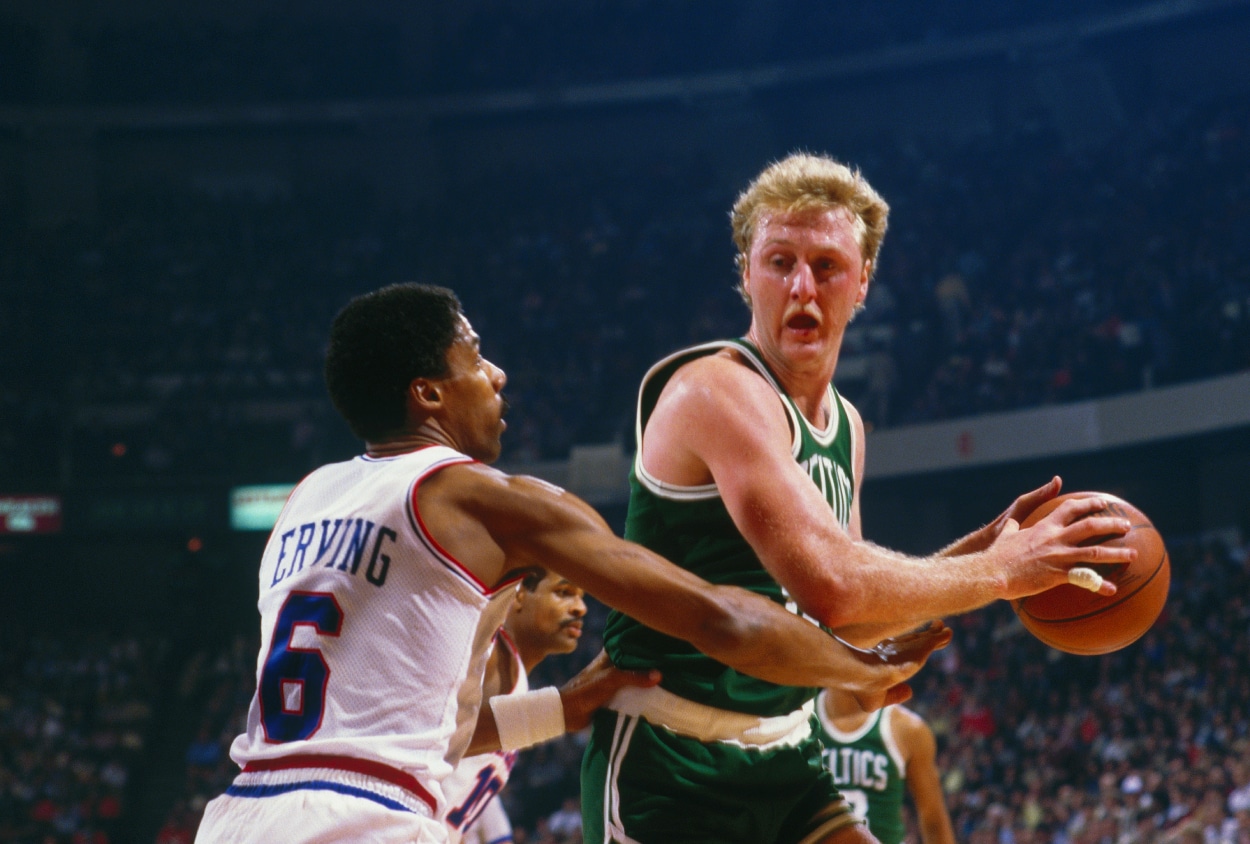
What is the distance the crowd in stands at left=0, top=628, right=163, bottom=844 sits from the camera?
1672 centimetres

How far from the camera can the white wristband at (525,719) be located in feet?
11.5

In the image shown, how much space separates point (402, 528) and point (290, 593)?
0.92ft

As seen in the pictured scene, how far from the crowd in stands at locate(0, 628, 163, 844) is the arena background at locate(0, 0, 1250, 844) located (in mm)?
66

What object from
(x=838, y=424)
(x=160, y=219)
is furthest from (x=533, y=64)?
(x=838, y=424)

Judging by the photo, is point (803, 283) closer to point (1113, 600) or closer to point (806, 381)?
point (806, 381)

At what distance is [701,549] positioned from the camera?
10.5ft

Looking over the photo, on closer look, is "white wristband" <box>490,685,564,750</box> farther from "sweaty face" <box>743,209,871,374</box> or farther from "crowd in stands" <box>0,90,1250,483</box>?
"crowd in stands" <box>0,90,1250,483</box>

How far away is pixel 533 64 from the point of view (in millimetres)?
26484

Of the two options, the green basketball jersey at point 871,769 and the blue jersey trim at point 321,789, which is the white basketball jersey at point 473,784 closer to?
the blue jersey trim at point 321,789

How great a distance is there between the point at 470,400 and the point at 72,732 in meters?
17.6

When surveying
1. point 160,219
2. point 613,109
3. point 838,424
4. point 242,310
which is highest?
point 613,109

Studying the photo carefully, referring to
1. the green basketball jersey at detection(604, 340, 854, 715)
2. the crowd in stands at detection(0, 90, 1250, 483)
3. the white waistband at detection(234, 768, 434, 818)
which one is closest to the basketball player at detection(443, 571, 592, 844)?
the green basketball jersey at detection(604, 340, 854, 715)

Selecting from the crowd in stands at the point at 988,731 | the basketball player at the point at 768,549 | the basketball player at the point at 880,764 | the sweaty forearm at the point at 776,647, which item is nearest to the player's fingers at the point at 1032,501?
the basketball player at the point at 768,549

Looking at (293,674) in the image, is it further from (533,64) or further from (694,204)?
(533,64)
